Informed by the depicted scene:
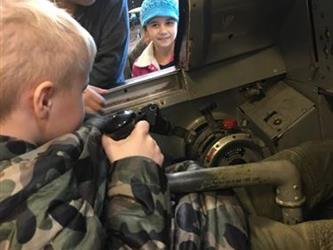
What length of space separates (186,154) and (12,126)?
0.95 metres

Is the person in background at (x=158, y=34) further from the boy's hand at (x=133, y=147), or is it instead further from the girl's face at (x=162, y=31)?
the boy's hand at (x=133, y=147)

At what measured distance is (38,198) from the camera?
2.25ft

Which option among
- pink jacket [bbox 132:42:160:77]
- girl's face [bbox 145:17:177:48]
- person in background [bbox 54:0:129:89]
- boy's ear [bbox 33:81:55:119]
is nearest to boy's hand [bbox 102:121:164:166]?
boy's ear [bbox 33:81:55:119]

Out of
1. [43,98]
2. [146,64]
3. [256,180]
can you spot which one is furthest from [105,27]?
[43,98]

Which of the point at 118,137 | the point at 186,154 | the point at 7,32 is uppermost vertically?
the point at 7,32

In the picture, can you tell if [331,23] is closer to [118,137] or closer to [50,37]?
[118,137]

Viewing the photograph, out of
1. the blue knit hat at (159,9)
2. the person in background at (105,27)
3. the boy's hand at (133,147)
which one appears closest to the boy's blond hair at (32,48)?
the boy's hand at (133,147)

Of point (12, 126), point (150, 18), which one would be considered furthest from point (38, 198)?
point (150, 18)

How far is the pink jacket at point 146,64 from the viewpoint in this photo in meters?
2.04

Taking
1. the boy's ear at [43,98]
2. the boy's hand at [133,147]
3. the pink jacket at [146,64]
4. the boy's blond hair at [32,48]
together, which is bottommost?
the pink jacket at [146,64]

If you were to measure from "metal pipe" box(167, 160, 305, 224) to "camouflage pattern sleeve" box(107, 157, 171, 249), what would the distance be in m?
0.11

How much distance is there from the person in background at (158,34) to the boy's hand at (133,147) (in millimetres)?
1210

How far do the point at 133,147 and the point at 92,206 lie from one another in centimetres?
13

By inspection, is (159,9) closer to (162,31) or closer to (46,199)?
(162,31)
